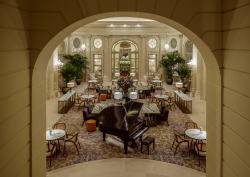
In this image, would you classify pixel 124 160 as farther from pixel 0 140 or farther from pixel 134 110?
pixel 0 140

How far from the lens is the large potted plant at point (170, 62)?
20328 millimetres

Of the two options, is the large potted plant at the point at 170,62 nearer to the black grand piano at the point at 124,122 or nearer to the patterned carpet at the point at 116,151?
the patterned carpet at the point at 116,151

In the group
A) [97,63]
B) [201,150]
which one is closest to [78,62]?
[97,63]

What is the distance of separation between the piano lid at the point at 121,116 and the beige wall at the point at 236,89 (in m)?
4.36

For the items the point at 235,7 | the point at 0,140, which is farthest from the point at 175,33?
the point at 0,140

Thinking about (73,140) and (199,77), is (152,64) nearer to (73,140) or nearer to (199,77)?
(199,77)

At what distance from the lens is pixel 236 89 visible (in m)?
2.65

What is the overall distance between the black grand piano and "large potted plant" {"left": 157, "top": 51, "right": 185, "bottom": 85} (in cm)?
1313

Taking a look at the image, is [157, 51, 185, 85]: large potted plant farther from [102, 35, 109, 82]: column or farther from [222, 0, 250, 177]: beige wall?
[222, 0, 250, 177]: beige wall

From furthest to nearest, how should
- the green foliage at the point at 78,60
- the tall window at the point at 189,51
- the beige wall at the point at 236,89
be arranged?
the tall window at the point at 189,51 < the green foliage at the point at 78,60 < the beige wall at the point at 236,89

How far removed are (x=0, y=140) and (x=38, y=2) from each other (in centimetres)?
187

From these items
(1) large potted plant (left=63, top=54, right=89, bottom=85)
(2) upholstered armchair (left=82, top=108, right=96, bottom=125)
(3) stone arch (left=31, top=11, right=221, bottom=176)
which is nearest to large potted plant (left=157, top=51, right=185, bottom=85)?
(1) large potted plant (left=63, top=54, right=89, bottom=85)

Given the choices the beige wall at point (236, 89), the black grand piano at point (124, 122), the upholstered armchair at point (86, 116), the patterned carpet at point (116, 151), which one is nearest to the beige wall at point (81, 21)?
the beige wall at point (236, 89)

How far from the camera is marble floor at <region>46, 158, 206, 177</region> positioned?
6109 millimetres
